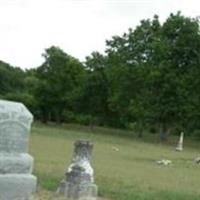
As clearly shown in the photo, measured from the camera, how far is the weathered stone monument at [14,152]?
10578mm

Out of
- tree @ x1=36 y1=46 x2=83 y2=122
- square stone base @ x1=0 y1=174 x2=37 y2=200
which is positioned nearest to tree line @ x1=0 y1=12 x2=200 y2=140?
tree @ x1=36 y1=46 x2=83 y2=122

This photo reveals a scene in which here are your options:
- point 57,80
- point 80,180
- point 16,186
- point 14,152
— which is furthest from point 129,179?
point 57,80

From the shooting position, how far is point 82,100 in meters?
73.0

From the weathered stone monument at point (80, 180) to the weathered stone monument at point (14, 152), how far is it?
3.54 metres

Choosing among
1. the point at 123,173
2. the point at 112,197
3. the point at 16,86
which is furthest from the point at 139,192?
the point at 16,86

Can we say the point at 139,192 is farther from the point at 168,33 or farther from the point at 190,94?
the point at 168,33

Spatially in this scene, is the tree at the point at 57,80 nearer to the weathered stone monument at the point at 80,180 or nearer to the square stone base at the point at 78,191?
the weathered stone monument at the point at 80,180

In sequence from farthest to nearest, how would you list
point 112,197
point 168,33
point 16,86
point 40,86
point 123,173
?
1. point 16,86
2. point 40,86
3. point 168,33
4. point 123,173
5. point 112,197

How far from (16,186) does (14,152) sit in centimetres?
57

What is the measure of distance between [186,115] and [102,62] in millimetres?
17983

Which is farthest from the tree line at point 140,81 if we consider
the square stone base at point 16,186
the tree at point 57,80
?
the square stone base at point 16,186

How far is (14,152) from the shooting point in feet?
35.8

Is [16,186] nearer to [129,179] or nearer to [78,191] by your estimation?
[78,191]

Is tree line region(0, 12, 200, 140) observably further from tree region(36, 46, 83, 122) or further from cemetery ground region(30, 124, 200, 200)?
cemetery ground region(30, 124, 200, 200)
